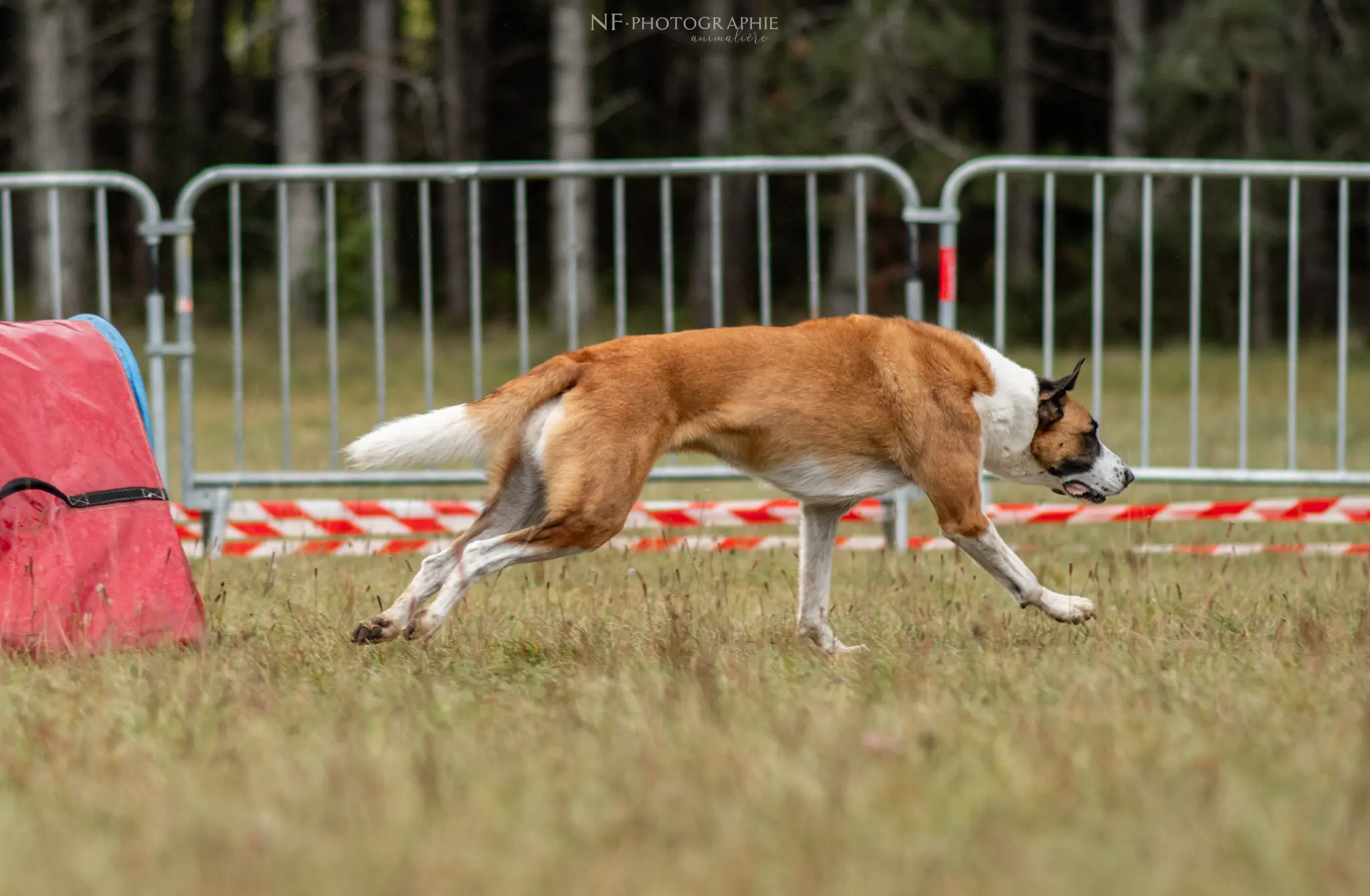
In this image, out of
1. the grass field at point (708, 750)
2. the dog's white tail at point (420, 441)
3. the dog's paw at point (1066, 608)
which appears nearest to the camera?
the grass field at point (708, 750)

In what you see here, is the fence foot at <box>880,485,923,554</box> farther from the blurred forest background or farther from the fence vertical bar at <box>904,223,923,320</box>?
the blurred forest background

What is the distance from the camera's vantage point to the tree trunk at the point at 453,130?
26016 millimetres

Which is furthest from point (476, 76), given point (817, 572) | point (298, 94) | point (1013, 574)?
point (1013, 574)

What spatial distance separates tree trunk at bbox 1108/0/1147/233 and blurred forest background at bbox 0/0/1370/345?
0.05 m

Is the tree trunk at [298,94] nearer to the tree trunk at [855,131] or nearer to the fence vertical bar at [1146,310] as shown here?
the tree trunk at [855,131]

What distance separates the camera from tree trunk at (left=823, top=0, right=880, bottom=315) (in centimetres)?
1897

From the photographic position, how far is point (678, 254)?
92.1ft

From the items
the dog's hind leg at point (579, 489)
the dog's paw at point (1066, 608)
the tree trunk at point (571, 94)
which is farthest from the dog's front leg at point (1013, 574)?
the tree trunk at point (571, 94)

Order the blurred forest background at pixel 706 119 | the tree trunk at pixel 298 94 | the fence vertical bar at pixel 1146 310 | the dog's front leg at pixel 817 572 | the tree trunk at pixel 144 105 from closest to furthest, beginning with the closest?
the dog's front leg at pixel 817 572 < the fence vertical bar at pixel 1146 310 < the tree trunk at pixel 298 94 < the blurred forest background at pixel 706 119 < the tree trunk at pixel 144 105

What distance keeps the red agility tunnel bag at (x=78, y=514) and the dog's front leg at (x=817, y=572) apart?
170 centimetres

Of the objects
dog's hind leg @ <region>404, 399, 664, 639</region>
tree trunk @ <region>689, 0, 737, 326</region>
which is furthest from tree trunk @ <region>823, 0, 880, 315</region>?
dog's hind leg @ <region>404, 399, 664, 639</region>

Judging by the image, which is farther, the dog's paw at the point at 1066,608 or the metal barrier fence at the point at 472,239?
the metal barrier fence at the point at 472,239

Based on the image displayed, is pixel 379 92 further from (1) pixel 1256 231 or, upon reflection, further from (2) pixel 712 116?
(1) pixel 1256 231

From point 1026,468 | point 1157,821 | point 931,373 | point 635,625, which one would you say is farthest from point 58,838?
point 1026,468
